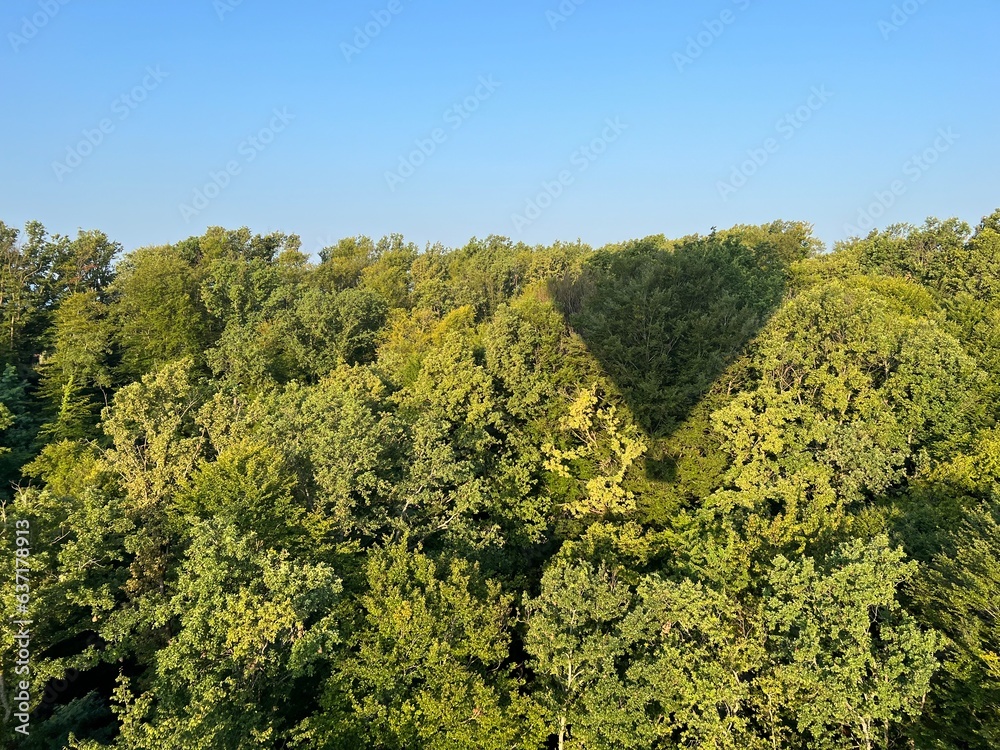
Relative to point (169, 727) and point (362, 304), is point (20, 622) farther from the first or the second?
point (362, 304)

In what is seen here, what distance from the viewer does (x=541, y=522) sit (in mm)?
29359

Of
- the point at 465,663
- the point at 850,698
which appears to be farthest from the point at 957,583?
the point at 465,663

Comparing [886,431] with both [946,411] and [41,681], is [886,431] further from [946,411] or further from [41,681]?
[41,681]

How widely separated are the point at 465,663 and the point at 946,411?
27.6 m

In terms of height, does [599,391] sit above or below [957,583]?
above

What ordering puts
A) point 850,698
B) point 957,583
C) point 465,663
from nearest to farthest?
1. point 850,698
2. point 957,583
3. point 465,663

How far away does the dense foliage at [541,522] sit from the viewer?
1587 cm

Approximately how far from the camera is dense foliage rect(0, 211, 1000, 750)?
1587cm

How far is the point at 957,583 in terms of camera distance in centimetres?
1747

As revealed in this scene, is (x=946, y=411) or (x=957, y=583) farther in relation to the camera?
(x=946, y=411)

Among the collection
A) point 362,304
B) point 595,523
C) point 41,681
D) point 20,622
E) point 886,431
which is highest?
point 362,304

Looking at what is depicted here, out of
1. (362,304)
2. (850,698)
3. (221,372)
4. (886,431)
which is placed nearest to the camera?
(850,698)

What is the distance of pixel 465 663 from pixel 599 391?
17978 mm

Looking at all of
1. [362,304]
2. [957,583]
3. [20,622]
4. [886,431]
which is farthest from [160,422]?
[886,431]
